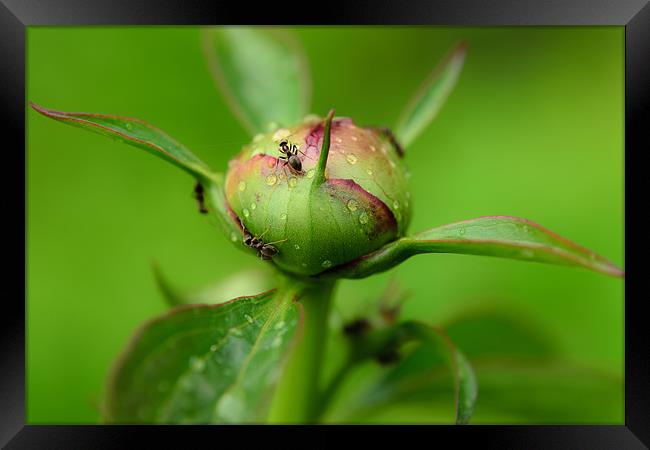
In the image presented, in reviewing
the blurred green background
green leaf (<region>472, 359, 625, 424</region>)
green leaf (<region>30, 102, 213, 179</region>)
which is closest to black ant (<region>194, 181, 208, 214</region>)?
green leaf (<region>30, 102, 213, 179</region>)

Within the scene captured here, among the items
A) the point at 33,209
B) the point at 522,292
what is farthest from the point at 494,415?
the point at 33,209

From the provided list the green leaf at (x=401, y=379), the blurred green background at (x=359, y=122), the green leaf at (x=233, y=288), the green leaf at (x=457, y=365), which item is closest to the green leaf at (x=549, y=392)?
the green leaf at (x=401, y=379)

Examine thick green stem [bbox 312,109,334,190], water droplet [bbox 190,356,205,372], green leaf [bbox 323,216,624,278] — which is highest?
thick green stem [bbox 312,109,334,190]

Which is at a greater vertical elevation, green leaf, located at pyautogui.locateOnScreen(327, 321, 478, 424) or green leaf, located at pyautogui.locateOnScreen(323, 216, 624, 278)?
green leaf, located at pyautogui.locateOnScreen(323, 216, 624, 278)

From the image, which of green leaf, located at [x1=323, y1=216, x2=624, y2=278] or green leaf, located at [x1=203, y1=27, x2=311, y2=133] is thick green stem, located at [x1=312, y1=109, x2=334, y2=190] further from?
green leaf, located at [x1=203, y1=27, x2=311, y2=133]

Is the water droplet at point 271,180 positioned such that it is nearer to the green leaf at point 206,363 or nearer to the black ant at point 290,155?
the black ant at point 290,155

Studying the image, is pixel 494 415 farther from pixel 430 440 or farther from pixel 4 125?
pixel 4 125
